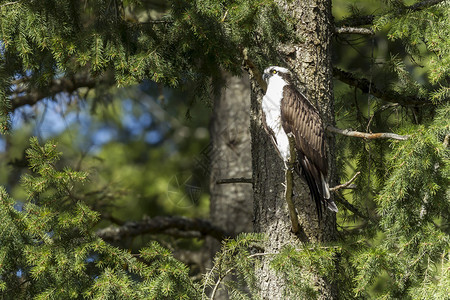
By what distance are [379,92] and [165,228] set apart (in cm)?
285

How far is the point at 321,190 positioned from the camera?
13.3 ft

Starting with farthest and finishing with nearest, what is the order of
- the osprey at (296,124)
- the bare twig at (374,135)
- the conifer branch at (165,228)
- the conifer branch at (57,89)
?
the conifer branch at (57,89), the conifer branch at (165,228), the osprey at (296,124), the bare twig at (374,135)

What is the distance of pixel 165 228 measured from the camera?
6.39 meters

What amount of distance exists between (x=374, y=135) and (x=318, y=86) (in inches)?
24.1

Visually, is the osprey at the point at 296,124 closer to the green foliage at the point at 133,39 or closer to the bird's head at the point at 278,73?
the bird's head at the point at 278,73

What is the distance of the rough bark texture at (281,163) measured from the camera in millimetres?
4062

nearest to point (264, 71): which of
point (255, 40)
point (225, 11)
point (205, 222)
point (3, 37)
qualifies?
point (255, 40)

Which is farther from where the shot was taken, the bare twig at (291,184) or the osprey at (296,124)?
the osprey at (296,124)

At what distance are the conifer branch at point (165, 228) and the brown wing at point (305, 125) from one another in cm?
205

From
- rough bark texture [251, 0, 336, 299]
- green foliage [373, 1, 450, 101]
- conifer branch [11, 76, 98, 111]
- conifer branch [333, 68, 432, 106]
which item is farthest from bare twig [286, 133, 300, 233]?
conifer branch [11, 76, 98, 111]

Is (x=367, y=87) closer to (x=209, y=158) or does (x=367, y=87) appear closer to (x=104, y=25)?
(x=104, y=25)

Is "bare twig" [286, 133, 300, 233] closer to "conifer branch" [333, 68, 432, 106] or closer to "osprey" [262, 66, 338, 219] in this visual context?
"osprey" [262, 66, 338, 219]

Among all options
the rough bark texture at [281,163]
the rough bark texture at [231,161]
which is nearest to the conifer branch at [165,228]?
the rough bark texture at [231,161]

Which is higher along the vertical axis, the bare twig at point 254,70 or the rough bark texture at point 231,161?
the bare twig at point 254,70
